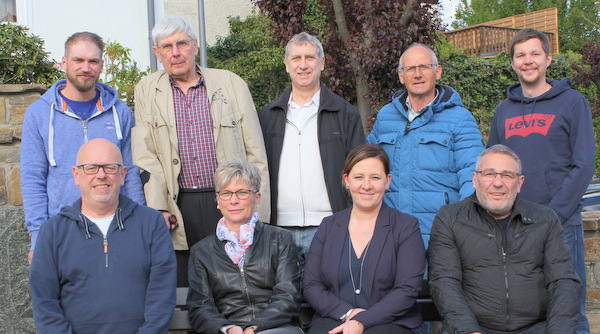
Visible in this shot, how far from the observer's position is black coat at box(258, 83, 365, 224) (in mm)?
3561

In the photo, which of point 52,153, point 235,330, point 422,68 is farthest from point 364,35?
point 235,330

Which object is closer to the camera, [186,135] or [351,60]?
[186,135]

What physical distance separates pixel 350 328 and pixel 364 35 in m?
5.28

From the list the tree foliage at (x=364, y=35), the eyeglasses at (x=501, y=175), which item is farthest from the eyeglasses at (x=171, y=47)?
the tree foliage at (x=364, y=35)

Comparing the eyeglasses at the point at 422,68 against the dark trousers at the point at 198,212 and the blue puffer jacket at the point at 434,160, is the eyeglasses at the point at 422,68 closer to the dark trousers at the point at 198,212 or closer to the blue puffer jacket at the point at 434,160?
the blue puffer jacket at the point at 434,160

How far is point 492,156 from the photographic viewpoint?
3.19 meters

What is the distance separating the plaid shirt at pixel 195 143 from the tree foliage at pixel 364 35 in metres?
4.27

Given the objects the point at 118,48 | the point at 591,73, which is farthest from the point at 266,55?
the point at 591,73

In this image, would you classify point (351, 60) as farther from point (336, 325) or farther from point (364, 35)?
point (336, 325)

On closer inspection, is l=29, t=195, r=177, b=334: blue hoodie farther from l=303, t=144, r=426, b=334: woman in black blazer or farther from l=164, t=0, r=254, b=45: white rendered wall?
l=164, t=0, r=254, b=45: white rendered wall

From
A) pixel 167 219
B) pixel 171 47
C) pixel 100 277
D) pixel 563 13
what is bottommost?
pixel 100 277

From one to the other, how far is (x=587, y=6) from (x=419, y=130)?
30634mm

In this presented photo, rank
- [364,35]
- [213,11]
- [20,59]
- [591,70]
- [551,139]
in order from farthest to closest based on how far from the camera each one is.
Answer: [213,11] < [591,70] < [364,35] < [20,59] < [551,139]

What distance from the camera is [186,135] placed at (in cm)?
346
